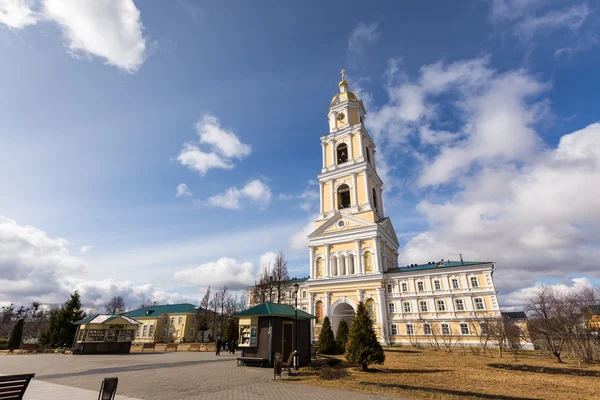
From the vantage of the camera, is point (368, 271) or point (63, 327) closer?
point (63, 327)

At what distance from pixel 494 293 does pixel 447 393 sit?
2684 cm

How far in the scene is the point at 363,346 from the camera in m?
14.5

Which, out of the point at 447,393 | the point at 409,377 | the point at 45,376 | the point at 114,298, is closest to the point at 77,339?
the point at 45,376

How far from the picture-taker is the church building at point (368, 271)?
32375mm

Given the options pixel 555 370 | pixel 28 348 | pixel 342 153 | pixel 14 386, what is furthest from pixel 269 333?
pixel 342 153

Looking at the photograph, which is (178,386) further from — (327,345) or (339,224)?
(339,224)

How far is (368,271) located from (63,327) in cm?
3493

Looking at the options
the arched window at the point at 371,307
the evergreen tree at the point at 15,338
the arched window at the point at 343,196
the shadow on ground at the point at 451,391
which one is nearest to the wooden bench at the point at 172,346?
the evergreen tree at the point at 15,338

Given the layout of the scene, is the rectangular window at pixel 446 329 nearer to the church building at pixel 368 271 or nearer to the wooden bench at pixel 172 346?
the church building at pixel 368 271

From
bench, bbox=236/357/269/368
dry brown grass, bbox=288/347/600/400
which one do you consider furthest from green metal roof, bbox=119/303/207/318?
dry brown grass, bbox=288/347/600/400

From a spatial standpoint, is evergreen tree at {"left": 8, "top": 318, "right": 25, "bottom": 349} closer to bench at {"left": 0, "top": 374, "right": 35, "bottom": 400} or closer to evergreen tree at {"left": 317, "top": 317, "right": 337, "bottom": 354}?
evergreen tree at {"left": 317, "top": 317, "right": 337, "bottom": 354}

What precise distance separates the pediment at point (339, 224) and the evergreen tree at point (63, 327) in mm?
29203

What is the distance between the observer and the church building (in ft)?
106

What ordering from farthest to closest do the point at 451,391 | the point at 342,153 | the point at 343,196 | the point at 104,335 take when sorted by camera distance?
the point at 342,153 < the point at 343,196 < the point at 104,335 < the point at 451,391
